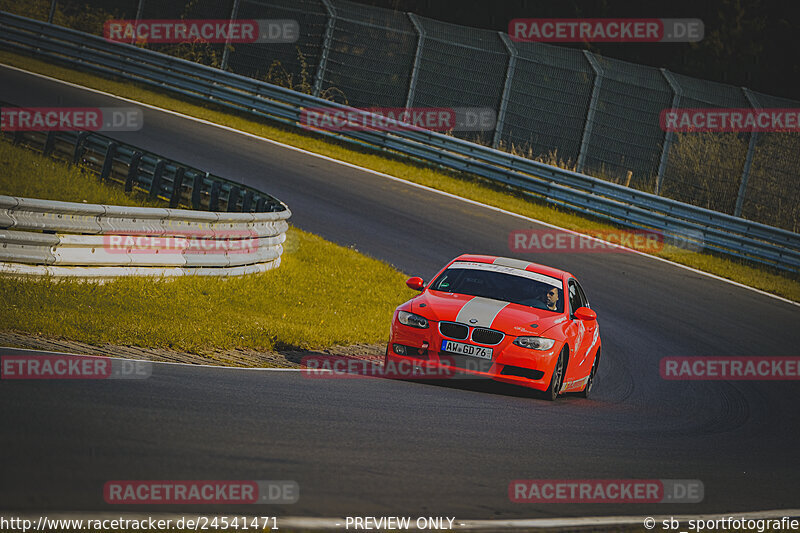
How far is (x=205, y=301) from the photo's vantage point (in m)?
12.6

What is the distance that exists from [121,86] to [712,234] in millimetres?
17248

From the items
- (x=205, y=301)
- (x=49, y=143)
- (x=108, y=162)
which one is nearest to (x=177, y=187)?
(x=108, y=162)

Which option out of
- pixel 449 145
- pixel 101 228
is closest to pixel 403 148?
pixel 449 145

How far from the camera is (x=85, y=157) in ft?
64.7

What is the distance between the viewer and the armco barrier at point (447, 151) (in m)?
22.5

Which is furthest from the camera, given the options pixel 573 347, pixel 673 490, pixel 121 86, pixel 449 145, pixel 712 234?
pixel 121 86

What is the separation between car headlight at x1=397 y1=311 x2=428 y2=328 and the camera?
10.3 metres

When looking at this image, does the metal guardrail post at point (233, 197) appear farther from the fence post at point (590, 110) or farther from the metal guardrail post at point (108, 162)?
the fence post at point (590, 110)

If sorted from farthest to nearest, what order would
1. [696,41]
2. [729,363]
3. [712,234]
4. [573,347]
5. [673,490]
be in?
[696,41] < [712,234] < [729,363] < [573,347] < [673,490]

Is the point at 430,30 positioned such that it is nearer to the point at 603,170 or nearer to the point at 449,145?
the point at 449,145

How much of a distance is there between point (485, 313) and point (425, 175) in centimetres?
1523

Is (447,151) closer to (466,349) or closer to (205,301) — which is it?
A: (205,301)

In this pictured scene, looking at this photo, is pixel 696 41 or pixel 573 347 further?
pixel 696 41

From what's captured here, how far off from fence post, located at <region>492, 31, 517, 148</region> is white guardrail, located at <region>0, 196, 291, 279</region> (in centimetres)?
1337
